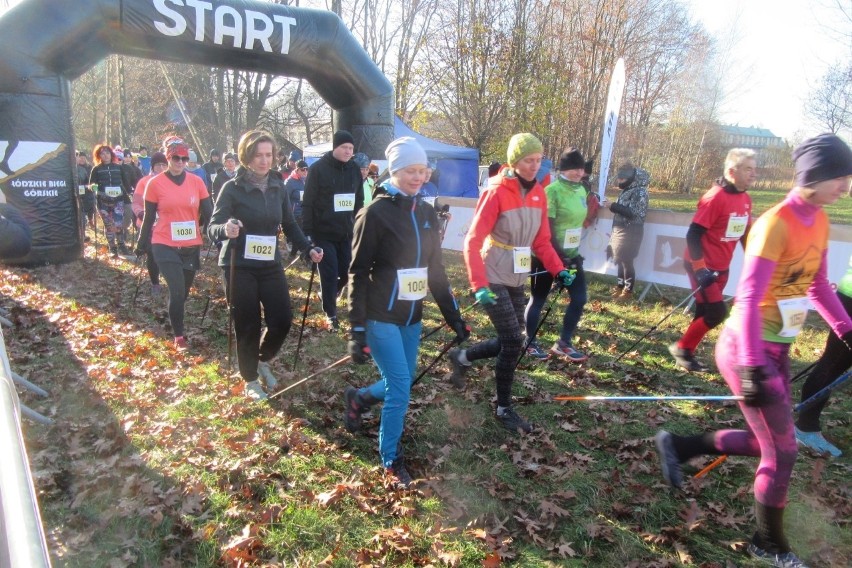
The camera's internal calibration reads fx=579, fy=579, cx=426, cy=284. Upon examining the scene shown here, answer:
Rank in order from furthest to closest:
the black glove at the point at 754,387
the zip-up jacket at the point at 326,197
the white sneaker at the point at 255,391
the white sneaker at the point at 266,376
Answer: the zip-up jacket at the point at 326,197
the white sneaker at the point at 266,376
the white sneaker at the point at 255,391
the black glove at the point at 754,387

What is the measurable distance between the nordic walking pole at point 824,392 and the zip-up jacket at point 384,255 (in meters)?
2.77

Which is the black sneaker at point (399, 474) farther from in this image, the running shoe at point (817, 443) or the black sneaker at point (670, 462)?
the running shoe at point (817, 443)

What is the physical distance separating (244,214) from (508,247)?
2.09 metres

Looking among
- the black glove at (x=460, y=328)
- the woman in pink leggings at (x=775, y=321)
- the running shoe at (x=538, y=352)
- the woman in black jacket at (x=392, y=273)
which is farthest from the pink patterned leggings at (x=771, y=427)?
the running shoe at (x=538, y=352)

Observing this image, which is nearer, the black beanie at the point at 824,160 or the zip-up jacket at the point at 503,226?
the black beanie at the point at 824,160

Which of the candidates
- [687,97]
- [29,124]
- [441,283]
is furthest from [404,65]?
[441,283]

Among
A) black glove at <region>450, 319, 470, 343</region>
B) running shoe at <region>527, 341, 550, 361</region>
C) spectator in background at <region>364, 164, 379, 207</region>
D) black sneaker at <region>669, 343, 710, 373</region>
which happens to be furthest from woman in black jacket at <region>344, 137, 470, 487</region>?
spectator in background at <region>364, 164, 379, 207</region>

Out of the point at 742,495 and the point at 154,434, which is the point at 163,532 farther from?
the point at 742,495

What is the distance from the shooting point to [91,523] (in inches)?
129

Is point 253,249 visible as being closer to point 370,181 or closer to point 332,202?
point 332,202

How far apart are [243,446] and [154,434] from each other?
2.45 ft

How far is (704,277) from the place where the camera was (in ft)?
16.1

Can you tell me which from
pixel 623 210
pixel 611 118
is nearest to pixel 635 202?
pixel 623 210

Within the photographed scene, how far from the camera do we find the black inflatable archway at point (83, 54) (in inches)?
352
